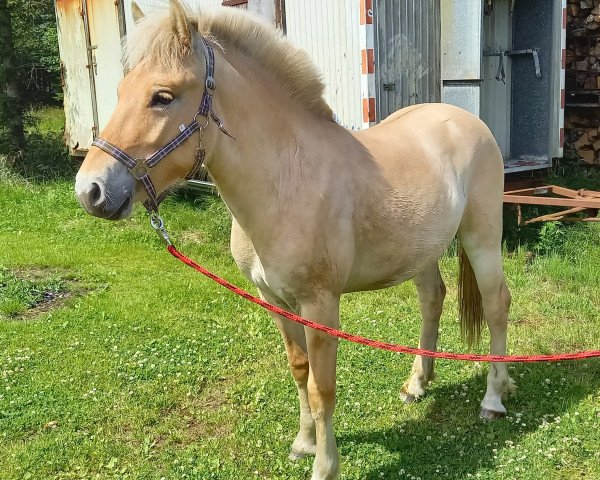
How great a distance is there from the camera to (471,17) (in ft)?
19.4

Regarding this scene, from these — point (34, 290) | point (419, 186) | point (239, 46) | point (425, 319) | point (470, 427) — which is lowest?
point (470, 427)

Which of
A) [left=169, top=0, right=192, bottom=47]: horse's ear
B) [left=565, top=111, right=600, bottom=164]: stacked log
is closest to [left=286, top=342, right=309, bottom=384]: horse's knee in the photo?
[left=169, top=0, right=192, bottom=47]: horse's ear

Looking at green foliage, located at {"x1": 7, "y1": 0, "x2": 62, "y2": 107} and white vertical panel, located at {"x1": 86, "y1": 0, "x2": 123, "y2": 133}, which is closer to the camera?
white vertical panel, located at {"x1": 86, "y1": 0, "x2": 123, "y2": 133}

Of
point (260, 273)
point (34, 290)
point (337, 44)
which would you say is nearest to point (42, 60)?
point (34, 290)

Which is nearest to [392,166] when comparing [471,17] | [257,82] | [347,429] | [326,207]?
[326,207]

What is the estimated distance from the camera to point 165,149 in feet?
7.68

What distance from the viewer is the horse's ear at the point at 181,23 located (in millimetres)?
2246

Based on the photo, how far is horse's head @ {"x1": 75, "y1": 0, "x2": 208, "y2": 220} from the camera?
223 cm

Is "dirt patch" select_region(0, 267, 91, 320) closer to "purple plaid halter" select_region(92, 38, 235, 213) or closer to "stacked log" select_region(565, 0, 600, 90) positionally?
Result: "purple plaid halter" select_region(92, 38, 235, 213)

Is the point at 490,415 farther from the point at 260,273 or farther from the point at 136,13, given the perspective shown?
the point at 136,13

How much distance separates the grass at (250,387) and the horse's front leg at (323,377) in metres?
0.27

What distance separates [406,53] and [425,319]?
3287 mm

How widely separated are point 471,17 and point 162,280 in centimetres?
384

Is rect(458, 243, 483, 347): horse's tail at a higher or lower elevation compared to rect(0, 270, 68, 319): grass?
higher
